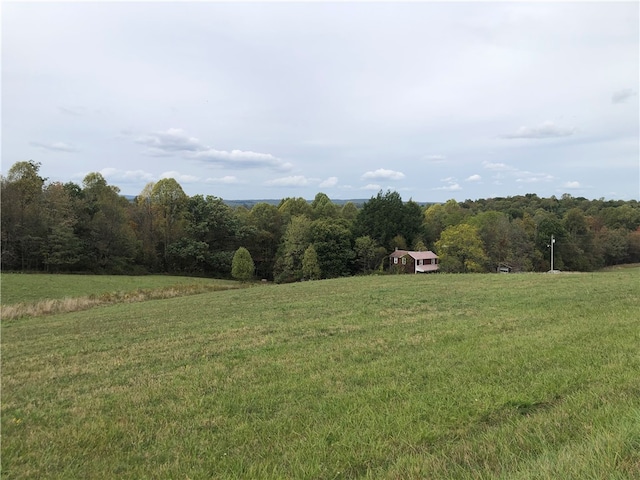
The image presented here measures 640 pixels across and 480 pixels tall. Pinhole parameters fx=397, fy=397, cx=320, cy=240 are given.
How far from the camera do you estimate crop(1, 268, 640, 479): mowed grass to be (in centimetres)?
347

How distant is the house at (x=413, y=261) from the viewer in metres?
54.4

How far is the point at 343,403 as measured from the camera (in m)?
A: 4.91

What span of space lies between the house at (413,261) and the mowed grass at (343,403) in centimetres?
4484

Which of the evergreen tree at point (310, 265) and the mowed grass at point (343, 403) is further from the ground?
the mowed grass at point (343, 403)

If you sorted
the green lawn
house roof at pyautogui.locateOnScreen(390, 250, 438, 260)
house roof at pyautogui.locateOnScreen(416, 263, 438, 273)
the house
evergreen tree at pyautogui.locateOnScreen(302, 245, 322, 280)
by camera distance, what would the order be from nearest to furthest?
the green lawn → evergreen tree at pyautogui.locateOnScreen(302, 245, 322, 280) → house roof at pyautogui.locateOnScreen(416, 263, 438, 273) → the house → house roof at pyautogui.locateOnScreen(390, 250, 438, 260)

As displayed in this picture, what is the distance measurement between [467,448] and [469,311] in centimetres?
858

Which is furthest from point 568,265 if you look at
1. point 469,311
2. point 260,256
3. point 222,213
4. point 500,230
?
point 469,311

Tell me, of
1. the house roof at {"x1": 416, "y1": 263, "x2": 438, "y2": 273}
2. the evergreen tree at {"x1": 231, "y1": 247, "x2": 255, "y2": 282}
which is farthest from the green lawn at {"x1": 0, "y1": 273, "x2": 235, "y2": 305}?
the house roof at {"x1": 416, "y1": 263, "x2": 438, "y2": 273}

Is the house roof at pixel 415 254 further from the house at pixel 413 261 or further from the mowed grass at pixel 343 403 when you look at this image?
the mowed grass at pixel 343 403

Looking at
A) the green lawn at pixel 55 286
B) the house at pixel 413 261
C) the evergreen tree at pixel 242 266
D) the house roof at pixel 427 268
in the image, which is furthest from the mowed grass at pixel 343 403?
→ the house at pixel 413 261

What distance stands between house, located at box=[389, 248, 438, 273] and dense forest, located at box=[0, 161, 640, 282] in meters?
1.51

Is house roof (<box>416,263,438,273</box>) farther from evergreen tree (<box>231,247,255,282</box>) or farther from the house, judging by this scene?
evergreen tree (<box>231,247,255,282</box>)

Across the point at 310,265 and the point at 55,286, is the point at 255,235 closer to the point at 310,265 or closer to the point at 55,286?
the point at 310,265

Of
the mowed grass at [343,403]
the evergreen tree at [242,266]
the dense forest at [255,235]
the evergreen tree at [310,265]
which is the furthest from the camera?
the evergreen tree at [310,265]
